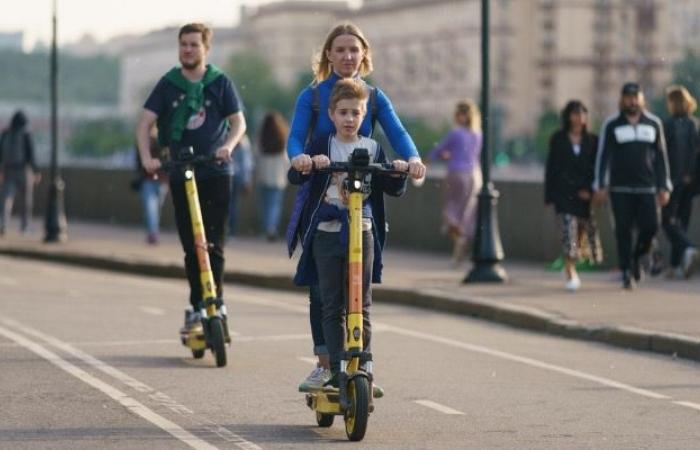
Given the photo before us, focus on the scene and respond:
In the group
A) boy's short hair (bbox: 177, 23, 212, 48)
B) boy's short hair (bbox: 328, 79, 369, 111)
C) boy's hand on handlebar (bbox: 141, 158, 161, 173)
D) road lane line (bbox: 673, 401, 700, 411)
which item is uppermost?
boy's short hair (bbox: 177, 23, 212, 48)

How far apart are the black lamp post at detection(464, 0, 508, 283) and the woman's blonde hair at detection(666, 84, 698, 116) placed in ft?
5.44

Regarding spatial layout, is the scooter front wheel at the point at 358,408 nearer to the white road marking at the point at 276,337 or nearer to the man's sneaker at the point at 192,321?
the man's sneaker at the point at 192,321

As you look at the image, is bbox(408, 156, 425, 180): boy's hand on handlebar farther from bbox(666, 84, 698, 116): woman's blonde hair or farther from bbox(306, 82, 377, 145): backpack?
bbox(666, 84, 698, 116): woman's blonde hair

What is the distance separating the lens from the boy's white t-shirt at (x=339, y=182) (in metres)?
8.73

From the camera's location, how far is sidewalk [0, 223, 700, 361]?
13742mm

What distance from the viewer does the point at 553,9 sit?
509ft

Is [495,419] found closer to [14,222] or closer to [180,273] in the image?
[180,273]

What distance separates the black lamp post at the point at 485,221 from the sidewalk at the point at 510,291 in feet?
→ 0.62

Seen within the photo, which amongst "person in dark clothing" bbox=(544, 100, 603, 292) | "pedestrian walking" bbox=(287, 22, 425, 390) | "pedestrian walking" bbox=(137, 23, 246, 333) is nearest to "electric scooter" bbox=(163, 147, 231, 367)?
"pedestrian walking" bbox=(137, 23, 246, 333)

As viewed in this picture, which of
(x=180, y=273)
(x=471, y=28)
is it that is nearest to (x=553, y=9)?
(x=471, y=28)

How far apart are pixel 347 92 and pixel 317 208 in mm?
516

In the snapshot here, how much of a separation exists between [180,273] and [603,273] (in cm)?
429

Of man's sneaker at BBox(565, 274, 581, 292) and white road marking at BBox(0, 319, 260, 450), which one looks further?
man's sneaker at BBox(565, 274, 581, 292)

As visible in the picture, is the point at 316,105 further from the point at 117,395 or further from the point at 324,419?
the point at 117,395
